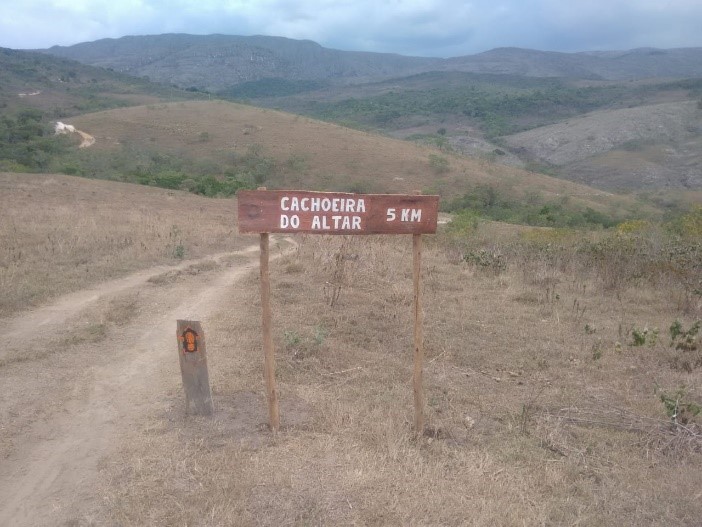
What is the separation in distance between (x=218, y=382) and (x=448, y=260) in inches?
303

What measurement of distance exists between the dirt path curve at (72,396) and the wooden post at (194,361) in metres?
0.49

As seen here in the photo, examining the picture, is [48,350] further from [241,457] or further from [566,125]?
[566,125]

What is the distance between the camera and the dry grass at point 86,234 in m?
9.45

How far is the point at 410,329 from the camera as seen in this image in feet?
25.1

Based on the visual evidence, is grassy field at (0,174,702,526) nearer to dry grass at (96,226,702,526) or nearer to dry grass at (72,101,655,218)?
dry grass at (96,226,702,526)

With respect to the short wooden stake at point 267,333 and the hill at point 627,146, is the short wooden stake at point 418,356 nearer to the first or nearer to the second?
the short wooden stake at point 267,333

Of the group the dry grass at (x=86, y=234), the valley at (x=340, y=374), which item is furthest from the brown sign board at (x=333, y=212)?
the dry grass at (x=86, y=234)

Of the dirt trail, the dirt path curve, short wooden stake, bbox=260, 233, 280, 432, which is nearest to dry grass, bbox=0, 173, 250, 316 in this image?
the dirt path curve

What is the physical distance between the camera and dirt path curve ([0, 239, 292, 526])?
3.78 m

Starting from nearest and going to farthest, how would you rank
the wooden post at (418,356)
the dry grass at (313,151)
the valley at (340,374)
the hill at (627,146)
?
the valley at (340,374) < the wooden post at (418,356) < the dry grass at (313,151) < the hill at (627,146)

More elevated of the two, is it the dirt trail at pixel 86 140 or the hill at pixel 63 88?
the hill at pixel 63 88

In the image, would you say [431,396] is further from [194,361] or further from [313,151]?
[313,151]

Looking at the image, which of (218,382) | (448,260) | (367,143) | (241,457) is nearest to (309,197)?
(241,457)

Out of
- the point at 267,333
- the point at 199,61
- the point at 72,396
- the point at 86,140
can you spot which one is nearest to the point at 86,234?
the point at 72,396
